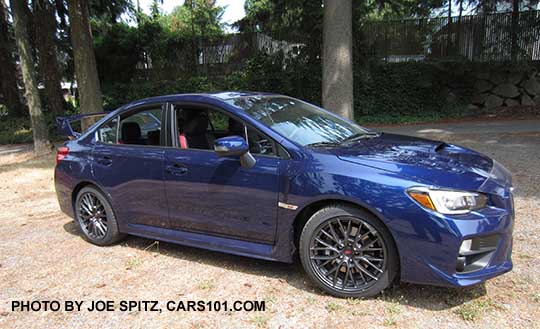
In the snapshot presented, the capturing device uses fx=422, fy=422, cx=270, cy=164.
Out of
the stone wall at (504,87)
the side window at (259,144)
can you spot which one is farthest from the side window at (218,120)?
the stone wall at (504,87)

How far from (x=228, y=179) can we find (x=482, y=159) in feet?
7.24

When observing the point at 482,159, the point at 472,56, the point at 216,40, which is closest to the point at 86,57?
the point at 216,40

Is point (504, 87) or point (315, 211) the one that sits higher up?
point (504, 87)

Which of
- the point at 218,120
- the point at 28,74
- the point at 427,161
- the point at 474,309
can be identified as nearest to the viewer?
the point at 474,309

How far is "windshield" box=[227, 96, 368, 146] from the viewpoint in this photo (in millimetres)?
3791

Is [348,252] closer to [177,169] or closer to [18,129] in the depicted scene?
[177,169]

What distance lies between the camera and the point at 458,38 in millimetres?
15344

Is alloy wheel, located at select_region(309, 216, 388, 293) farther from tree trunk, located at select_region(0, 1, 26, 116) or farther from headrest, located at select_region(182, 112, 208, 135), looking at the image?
tree trunk, located at select_region(0, 1, 26, 116)

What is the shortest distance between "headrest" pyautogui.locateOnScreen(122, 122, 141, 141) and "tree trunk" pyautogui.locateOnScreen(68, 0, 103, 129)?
6542mm

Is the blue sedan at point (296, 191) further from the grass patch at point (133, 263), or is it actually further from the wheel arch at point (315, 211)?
the grass patch at point (133, 263)

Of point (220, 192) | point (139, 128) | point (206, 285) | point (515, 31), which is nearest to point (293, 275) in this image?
point (206, 285)

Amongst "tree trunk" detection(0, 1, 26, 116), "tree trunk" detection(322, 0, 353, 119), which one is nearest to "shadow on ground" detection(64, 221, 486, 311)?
"tree trunk" detection(322, 0, 353, 119)

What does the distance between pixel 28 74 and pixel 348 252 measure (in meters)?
10.8

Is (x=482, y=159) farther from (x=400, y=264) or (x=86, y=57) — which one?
(x=86, y=57)
